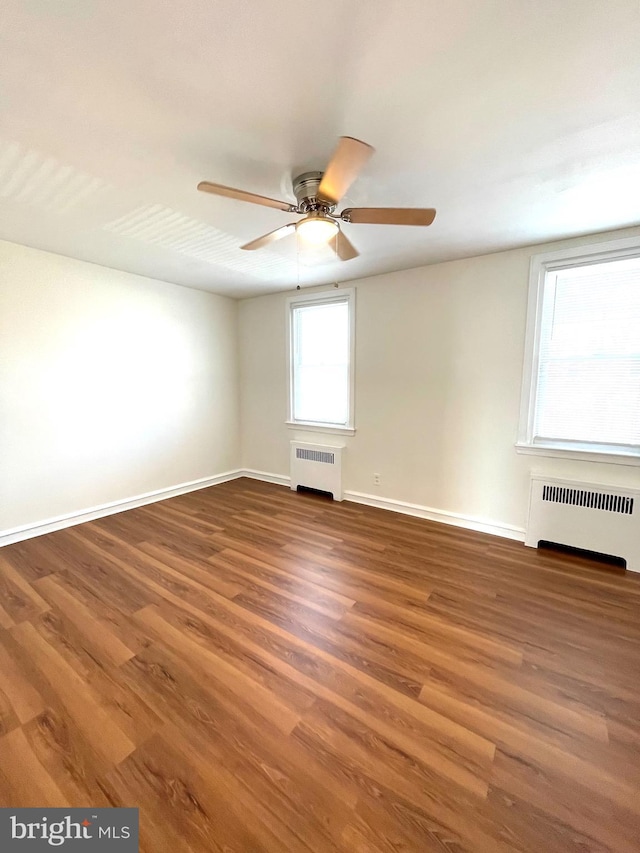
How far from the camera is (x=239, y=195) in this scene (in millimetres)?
1620

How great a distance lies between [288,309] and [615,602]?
13.5ft

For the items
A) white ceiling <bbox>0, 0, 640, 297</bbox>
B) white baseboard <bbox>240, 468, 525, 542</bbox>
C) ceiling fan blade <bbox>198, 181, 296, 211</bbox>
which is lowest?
white baseboard <bbox>240, 468, 525, 542</bbox>

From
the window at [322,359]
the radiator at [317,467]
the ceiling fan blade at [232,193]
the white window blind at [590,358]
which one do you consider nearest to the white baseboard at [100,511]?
the radiator at [317,467]

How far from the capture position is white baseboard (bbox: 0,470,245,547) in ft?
10.1

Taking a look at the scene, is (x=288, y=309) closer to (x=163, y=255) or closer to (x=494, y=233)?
(x=163, y=255)

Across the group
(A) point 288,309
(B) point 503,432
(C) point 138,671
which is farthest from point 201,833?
(A) point 288,309

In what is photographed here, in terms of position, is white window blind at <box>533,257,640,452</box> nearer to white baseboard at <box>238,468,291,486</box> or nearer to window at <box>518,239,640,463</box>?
window at <box>518,239,640,463</box>

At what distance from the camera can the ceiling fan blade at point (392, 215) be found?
5.63 feet

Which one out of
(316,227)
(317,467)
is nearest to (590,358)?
(316,227)

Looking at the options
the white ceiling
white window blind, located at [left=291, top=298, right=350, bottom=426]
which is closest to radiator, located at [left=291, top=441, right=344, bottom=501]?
white window blind, located at [left=291, top=298, right=350, bottom=426]

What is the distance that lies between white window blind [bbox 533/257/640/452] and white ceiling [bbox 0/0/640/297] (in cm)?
42

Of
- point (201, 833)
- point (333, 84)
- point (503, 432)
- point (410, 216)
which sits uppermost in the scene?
point (333, 84)

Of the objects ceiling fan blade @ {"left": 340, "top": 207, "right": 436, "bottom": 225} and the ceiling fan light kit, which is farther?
the ceiling fan light kit

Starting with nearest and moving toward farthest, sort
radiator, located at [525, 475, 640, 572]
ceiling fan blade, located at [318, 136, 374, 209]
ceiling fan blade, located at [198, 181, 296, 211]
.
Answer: ceiling fan blade, located at [318, 136, 374, 209]
ceiling fan blade, located at [198, 181, 296, 211]
radiator, located at [525, 475, 640, 572]
